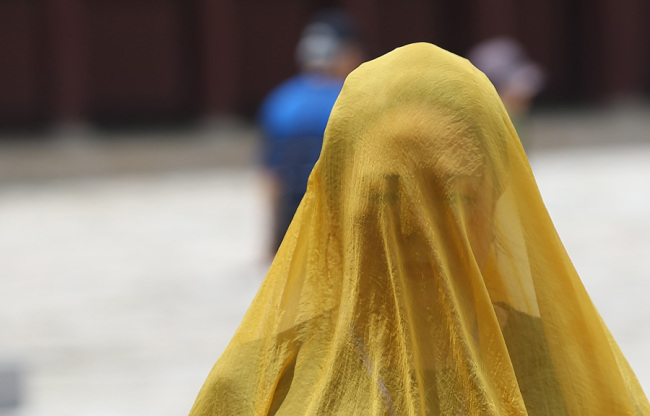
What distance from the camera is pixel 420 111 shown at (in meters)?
1.71

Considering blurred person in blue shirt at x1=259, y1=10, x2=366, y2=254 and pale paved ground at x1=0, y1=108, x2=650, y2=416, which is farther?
pale paved ground at x1=0, y1=108, x2=650, y2=416

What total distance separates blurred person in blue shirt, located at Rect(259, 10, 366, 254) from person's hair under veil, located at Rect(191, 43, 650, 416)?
9.46 feet

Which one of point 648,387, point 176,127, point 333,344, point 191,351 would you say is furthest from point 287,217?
point 176,127

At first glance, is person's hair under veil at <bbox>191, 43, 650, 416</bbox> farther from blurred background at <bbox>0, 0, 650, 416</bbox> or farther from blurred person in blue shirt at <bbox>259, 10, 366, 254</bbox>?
blurred background at <bbox>0, 0, 650, 416</bbox>

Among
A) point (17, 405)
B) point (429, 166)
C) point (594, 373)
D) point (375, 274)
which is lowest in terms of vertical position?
point (17, 405)

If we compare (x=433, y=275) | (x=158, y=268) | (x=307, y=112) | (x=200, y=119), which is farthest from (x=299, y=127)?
(x=200, y=119)

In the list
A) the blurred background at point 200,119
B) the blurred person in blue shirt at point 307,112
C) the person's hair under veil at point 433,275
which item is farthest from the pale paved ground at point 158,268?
the person's hair under veil at point 433,275

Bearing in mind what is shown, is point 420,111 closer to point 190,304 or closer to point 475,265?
point 475,265

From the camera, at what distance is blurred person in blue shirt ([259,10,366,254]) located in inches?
186

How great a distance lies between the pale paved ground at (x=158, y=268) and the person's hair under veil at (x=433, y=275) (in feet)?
10.1

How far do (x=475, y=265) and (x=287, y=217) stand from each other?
130 inches

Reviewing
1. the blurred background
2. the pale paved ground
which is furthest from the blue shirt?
the blurred background

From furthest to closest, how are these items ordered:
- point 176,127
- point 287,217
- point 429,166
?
point 176,127 → point 287,217 → point 429,166

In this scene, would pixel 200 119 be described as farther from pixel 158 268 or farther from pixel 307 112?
pixel 307 112
